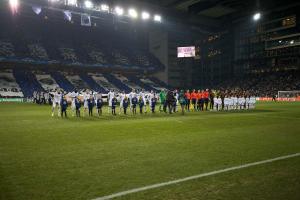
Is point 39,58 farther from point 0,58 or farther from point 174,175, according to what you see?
point 174,175

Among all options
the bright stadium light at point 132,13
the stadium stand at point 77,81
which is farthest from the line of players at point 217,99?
the stadium stand at point 77,81

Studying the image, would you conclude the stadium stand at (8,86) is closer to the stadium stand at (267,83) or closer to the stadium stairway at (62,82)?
the stadium stairway at (62,82)

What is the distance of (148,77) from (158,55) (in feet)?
18.1

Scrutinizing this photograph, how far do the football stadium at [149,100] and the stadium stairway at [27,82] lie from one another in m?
0.17

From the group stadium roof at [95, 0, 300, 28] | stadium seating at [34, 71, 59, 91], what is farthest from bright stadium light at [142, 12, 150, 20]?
stadium seating at [34, 71, 59, 91]

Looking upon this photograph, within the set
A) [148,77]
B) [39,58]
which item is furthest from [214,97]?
[148,77]

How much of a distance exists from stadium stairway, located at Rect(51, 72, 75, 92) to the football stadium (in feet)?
Answer: 0.63

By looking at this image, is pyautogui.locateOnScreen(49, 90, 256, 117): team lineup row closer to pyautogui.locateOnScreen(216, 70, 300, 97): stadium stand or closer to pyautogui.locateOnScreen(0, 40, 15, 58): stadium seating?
pyautogui.locateOnScreen(216, 70, 300, 97): stadium stand

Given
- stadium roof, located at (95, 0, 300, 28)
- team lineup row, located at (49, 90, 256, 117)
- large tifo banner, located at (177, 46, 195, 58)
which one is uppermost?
stadium roof, located at (95, 0, 300, 28)

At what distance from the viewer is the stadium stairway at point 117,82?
58.3 metres

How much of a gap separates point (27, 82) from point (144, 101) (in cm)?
3471

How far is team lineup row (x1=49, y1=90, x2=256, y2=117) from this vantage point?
69.3ft

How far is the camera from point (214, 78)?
70.1 m

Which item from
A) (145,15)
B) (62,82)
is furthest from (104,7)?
(62,82)
